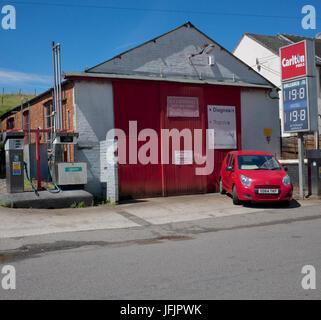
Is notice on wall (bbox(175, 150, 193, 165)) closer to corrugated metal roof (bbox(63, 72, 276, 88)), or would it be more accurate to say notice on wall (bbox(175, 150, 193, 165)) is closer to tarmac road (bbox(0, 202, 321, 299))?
corrugated metal roof (bbox(63, 72, 276, 88))

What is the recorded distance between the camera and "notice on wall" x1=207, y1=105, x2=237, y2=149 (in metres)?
16.1

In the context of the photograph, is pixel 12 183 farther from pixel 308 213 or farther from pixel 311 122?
pixel 311 122

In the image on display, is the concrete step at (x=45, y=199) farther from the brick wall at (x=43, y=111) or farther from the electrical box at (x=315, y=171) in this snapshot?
the electrical box at (x=315, y=171)

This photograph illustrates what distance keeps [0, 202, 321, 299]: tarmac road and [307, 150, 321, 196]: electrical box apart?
5.87 metres

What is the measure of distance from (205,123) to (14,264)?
433 inches

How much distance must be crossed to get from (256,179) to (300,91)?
410cm

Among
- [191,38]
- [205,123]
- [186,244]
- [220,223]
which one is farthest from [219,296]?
[191,38]

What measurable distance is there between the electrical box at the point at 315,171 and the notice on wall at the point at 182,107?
4637 mm

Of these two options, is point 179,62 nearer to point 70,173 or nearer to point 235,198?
point 235,198

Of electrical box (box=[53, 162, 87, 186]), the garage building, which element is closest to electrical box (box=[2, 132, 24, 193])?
electrical box (box=[53, 162, 87, 186])

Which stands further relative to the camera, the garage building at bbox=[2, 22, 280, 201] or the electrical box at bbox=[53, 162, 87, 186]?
the garage building at bbox=[2, 22, 280, 201]

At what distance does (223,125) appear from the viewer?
16344mm

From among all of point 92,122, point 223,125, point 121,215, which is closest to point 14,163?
point 92,122

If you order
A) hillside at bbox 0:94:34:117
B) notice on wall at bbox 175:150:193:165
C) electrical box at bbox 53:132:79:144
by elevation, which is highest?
hillside at bbox 0:94:34:117
